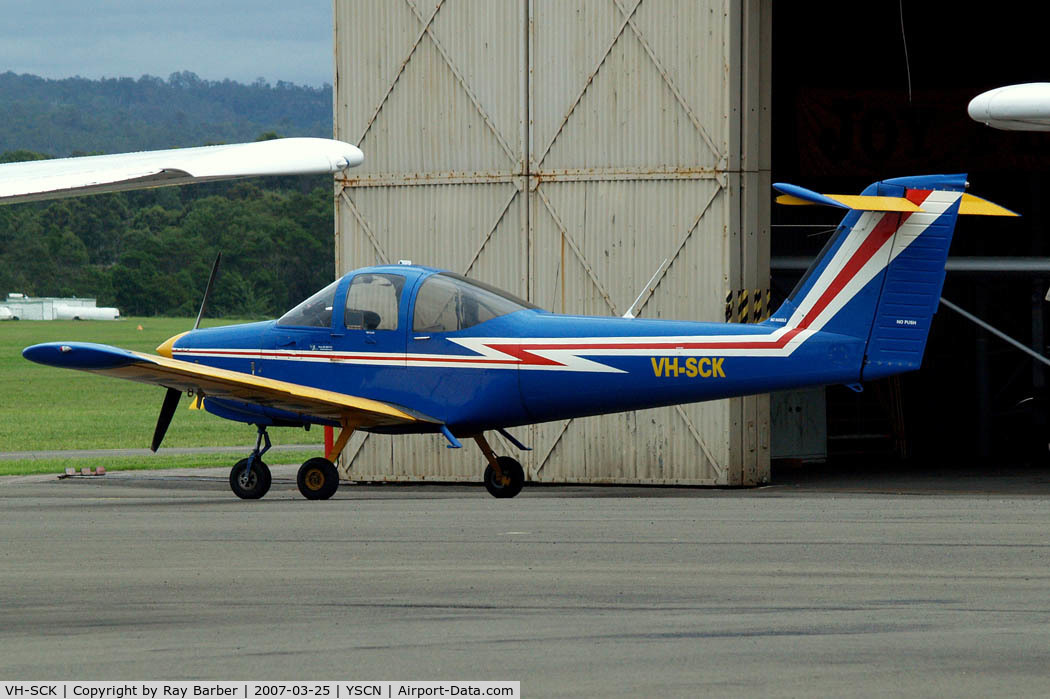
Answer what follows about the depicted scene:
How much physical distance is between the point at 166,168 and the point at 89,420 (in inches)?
1268

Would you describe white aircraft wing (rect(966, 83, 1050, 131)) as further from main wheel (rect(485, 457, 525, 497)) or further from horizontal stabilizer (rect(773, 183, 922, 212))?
main wheel (rect(485, 457, 525, 497))

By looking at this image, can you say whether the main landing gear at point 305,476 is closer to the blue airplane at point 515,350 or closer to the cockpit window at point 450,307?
the blue airplane at point 515,350

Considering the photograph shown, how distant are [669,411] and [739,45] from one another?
180 inches

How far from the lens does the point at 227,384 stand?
14234 mm

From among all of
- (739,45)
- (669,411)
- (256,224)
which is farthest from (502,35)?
(256,224)

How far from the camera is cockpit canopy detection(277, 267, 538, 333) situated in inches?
584

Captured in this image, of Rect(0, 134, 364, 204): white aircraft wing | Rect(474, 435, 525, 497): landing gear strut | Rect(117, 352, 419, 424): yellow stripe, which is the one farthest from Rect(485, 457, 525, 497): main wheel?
Rect(0, 134, 364, 204): white aircraft wing

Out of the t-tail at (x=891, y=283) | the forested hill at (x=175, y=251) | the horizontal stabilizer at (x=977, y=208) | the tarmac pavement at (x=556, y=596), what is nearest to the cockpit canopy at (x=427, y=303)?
the tarmac pavement at (x=556, y=596)

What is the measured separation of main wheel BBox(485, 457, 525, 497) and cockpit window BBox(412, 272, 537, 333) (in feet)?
6.07

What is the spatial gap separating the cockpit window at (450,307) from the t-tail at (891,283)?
2.98m

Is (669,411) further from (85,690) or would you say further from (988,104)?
(85,690)

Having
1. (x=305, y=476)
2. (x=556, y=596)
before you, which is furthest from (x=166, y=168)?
(x=305, y=476)

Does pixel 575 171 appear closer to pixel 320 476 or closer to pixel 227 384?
pixel 320 476

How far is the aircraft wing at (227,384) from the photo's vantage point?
13188mm
